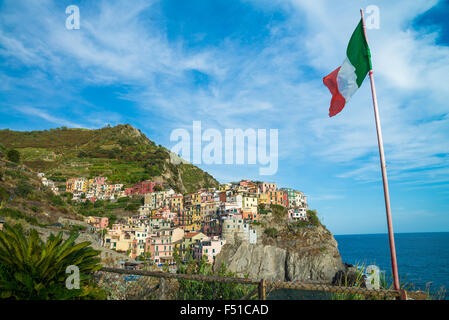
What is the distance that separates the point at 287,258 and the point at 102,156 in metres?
75.5

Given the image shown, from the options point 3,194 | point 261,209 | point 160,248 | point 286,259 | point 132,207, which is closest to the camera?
point 3,194

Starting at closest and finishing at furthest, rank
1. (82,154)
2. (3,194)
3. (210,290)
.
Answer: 1. (210,290)
2. (3,194)
3. (82,154)

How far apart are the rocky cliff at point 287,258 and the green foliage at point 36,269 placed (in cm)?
4585

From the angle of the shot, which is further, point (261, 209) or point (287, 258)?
point (261, 209)

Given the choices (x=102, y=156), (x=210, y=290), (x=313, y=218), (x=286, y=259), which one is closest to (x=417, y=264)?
(x=313, y=218)

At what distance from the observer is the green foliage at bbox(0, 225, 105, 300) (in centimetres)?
437

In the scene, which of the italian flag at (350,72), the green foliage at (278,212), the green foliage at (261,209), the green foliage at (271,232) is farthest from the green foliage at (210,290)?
the green foliage at (278,212)

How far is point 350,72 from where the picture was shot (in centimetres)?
670

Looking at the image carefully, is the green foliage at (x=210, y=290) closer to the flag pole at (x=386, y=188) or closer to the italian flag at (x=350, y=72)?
the flag pole at (x=386, y=188)

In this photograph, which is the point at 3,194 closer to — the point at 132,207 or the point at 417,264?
the point at 132,207

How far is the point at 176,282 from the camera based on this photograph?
5871mm

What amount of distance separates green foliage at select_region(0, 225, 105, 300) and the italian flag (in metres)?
6.70

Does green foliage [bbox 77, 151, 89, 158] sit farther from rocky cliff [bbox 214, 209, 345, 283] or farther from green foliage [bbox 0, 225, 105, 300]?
green foliage [bbox 0, 225, 105, 300]

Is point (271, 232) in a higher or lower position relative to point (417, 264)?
higher
